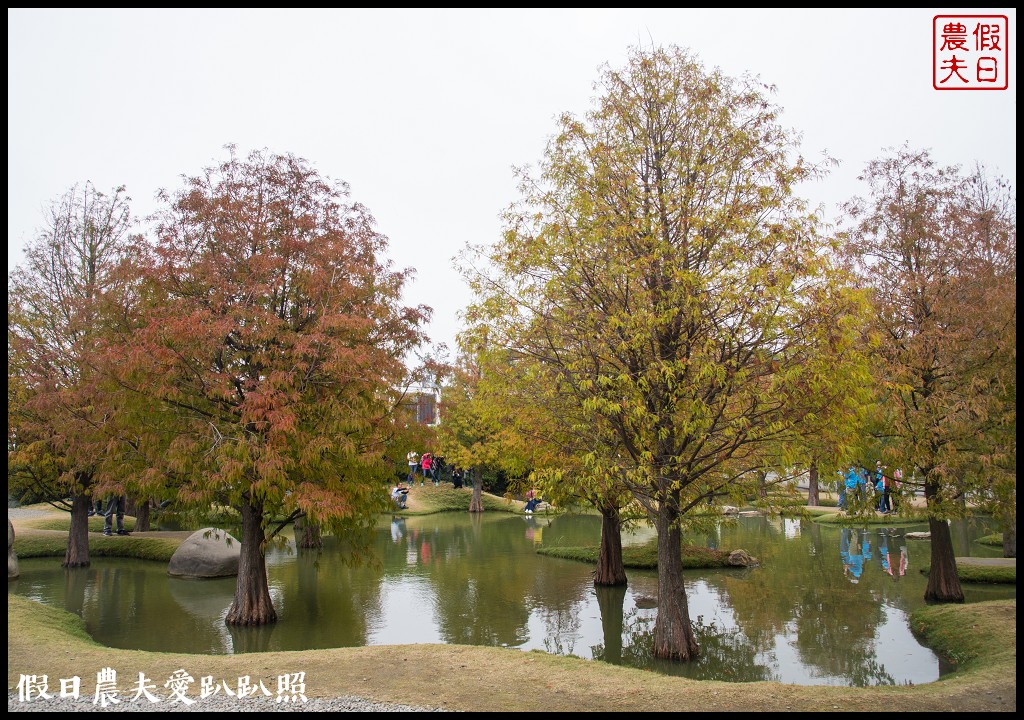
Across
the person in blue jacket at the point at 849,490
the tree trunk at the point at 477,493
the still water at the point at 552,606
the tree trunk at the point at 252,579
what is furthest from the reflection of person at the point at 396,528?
the person in blue jacket at the point at 849,490

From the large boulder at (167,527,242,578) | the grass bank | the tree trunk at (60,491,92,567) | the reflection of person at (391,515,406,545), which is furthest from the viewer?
the reflection of person at (391,515,406,545)

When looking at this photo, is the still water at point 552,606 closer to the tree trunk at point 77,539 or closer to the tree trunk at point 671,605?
the tree trunk at point 671,605

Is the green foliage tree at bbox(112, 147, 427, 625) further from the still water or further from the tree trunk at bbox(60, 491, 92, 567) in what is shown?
the tree trunk at bbox(60, 491, 92, 567)

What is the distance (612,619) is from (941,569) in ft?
25.3

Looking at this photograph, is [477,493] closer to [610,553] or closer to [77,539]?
[77,539]

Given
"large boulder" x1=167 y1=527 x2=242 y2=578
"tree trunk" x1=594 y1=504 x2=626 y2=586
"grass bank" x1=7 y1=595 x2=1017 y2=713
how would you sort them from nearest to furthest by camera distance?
"grass bank" x1=7 y1=595 x2=1017 y2=713
"tree trunk" x1=594 y1=504 x2=626 y2=586
"large boulder" x1=167 y1=527 x2=242 y2=578

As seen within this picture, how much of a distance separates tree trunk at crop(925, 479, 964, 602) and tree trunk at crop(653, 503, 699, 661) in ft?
24.4

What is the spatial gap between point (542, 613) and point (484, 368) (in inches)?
244

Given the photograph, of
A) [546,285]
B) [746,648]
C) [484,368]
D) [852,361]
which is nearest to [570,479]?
[484,368]

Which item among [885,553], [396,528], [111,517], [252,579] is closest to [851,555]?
[885,553]

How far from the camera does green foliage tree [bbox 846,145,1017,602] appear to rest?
13594 millimetres

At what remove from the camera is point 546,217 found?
1234cm

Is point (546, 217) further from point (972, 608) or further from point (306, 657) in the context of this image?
point (972, 608)

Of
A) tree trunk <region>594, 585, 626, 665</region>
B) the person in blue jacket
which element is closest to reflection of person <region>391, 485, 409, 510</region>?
the person in blue jacket
